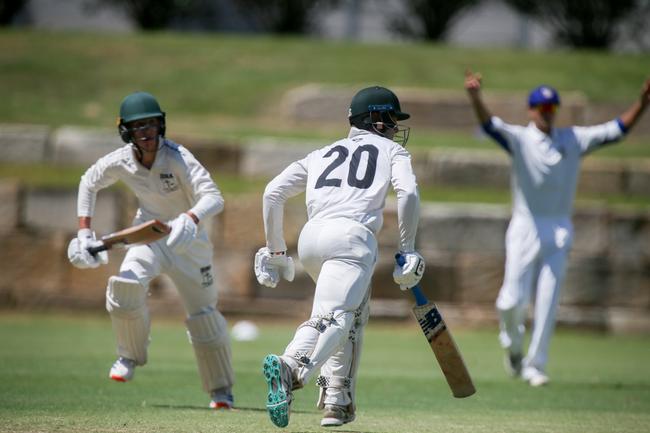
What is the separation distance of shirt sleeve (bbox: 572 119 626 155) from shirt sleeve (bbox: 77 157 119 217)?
4.10m

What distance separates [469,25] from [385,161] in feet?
55.4

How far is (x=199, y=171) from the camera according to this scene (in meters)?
7.30

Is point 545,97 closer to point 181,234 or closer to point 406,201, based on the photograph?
point 406,201

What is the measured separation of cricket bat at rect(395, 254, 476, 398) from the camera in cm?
621

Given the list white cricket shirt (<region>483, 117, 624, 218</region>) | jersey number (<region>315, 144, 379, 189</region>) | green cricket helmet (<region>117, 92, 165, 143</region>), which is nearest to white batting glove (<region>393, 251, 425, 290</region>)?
jersey number (<region>315, 144, 379, 189</region>)

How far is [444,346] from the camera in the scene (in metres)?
6.29

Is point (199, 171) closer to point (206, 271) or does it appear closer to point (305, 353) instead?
point (206, 271)

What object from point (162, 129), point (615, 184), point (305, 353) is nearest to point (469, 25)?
point (615, 184)

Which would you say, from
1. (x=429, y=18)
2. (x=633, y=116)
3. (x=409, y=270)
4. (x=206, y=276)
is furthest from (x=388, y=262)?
(x=429, y=18)

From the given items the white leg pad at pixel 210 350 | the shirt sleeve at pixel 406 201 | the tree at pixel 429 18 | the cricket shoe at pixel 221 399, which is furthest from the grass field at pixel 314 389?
the tree at pixel 429 18

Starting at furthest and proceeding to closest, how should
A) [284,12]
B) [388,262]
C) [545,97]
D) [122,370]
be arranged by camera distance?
[284,12]
[388,262]
[545,97]
[122,370]

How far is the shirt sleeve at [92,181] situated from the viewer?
752 cm

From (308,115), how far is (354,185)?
10525 millimetres

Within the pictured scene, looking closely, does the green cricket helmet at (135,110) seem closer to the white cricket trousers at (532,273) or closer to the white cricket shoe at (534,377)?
the white cricket trousers at (532,273)
